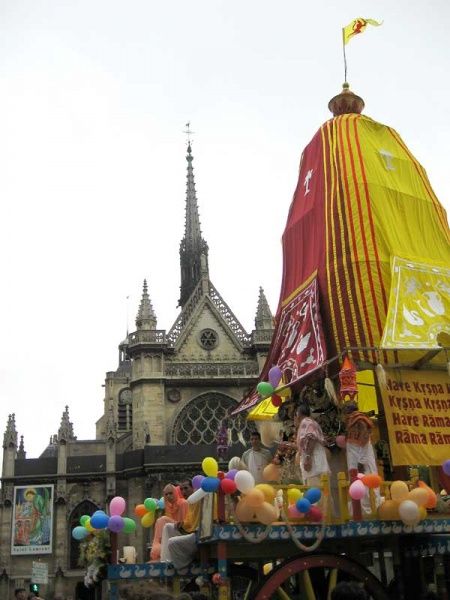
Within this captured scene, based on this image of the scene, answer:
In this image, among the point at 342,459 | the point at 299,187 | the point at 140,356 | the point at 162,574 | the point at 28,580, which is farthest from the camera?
the point at 140,356

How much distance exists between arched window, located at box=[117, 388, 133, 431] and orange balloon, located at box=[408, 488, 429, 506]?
40033mm

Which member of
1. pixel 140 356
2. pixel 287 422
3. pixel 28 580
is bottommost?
pixel 28 580

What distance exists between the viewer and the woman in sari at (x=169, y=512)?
1062 centimetres

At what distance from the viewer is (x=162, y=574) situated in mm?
9102

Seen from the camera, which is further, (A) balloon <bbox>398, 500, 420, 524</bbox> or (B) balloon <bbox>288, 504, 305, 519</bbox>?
(B) balloon <bbox>288, 504, 305, 519</bbox>

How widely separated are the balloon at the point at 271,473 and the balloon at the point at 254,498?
274 centimetres

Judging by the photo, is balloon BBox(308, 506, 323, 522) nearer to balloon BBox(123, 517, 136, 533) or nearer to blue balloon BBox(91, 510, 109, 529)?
balloon BBox(123, 517, 136, 533)

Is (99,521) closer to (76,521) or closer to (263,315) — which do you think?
(76,521)

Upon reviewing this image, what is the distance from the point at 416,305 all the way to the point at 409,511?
4.26 m

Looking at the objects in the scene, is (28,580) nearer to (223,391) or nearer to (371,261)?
(223,391)

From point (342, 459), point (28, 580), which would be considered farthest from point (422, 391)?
point (28, 580)

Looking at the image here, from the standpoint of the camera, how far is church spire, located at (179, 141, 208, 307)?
5456 centimetres

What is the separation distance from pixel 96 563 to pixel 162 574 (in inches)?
35.5

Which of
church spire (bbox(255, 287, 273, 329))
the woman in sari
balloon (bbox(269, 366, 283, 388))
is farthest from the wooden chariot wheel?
→ church spire (bbox(255, 287, 273, 329))
